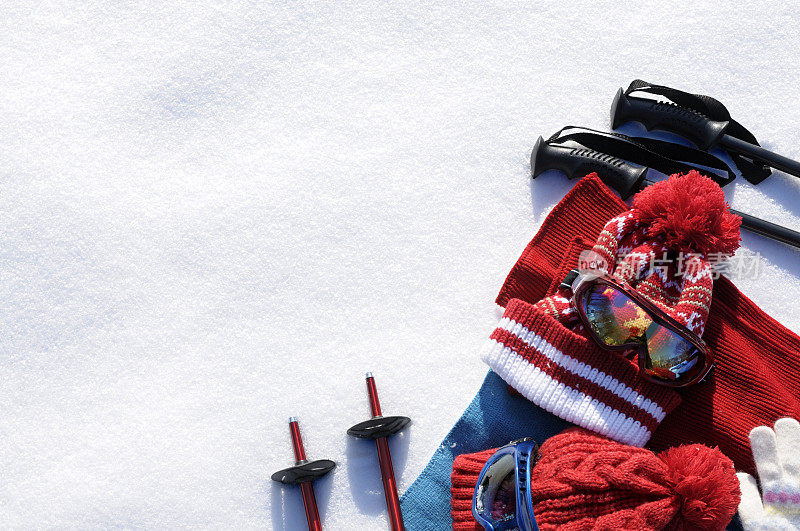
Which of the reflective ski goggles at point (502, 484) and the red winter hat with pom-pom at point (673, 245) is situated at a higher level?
the red winter hat with pom-pom at point (673, 245)

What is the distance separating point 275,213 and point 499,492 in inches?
27.9

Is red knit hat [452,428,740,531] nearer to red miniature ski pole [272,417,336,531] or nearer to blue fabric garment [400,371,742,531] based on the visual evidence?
blue fabric garment [400,371,742,531]

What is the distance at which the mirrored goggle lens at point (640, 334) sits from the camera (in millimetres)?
1188

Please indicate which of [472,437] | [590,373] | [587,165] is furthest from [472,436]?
[587,165]

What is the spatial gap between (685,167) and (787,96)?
28cm

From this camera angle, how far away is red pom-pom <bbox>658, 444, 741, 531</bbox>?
1098mm

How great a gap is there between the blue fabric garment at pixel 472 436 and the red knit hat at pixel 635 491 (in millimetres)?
140

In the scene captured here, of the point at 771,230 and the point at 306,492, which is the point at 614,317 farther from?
the point at 306,492

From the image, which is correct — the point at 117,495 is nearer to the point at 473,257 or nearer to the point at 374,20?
the point at 473,257

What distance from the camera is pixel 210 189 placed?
145 centimetres

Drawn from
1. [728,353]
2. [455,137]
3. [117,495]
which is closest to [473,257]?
[455,137]

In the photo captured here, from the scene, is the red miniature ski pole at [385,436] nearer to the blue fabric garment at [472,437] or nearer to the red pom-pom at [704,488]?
the blue fabric garment at [472,437]

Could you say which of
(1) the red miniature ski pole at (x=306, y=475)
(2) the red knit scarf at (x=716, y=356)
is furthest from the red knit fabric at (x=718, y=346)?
(1) the red miniature ski pole at (x=306, y=475)

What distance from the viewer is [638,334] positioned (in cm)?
121
